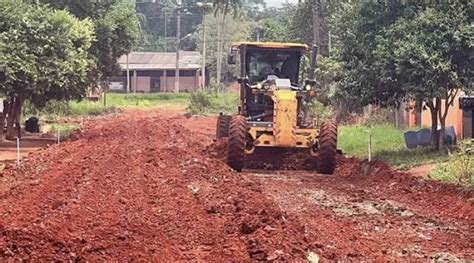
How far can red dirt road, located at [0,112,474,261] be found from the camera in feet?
31.8

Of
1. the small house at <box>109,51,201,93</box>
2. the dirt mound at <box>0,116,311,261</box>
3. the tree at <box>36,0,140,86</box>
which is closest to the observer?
the dirt mound at <box>0,116,311,261</box>

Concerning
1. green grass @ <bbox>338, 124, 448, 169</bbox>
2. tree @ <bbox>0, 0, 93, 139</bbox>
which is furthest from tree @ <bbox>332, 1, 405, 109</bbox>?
tree @ <bbox>0, 0, 93, 139</bbox>

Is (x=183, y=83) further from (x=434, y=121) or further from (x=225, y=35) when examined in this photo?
(x=434, y=121)

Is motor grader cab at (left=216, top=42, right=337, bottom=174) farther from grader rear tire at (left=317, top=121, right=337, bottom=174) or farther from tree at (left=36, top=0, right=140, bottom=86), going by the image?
tree at (left=36, top=0, right=140, bottom=86)

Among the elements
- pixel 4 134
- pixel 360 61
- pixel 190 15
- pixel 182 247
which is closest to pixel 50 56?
pixel 4 134

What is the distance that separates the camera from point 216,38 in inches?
3312

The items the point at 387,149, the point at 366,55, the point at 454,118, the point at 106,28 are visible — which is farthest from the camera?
the point at 106,28

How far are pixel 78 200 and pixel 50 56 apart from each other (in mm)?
16628

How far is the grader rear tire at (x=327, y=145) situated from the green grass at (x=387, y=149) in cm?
159

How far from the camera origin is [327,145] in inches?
782

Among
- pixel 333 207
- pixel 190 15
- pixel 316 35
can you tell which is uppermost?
pixel 190 15

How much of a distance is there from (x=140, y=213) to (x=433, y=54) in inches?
399

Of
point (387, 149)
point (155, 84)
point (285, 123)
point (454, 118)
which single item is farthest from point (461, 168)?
point (155, 84)

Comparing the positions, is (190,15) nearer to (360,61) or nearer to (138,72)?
(138,72)
